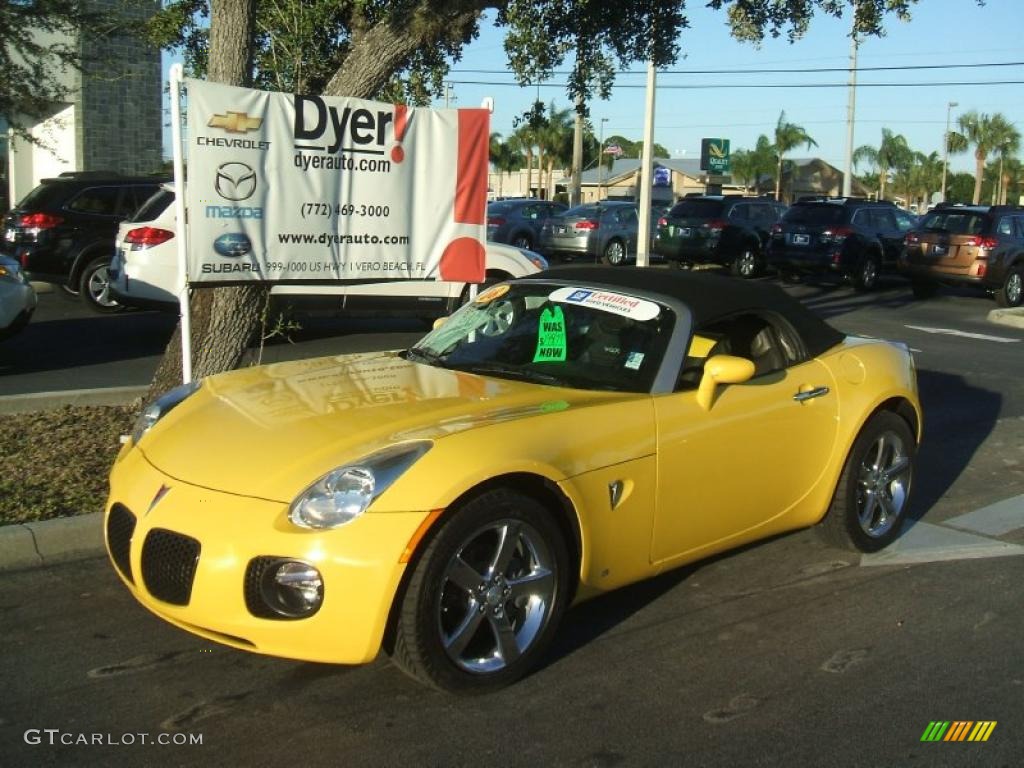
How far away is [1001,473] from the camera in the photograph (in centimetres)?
727

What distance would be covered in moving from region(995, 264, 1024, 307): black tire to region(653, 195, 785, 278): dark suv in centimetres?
572

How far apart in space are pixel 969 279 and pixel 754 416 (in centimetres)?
1571

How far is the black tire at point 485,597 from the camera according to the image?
355 cm

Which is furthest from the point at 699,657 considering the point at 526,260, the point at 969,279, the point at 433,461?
the point at 969,279

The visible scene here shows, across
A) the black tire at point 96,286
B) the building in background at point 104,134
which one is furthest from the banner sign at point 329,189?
the building in background at point 104,134

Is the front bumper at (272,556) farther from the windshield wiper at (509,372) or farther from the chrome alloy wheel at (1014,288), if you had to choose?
the chrome alloy wheel at (1014,288)

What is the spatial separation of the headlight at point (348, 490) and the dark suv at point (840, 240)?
18510 millimetres

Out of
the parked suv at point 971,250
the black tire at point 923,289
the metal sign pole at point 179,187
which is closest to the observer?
the metal sign pole at point 179,187

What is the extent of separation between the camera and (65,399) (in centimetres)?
776

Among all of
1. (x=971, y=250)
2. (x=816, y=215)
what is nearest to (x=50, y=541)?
(x=971, y=250)

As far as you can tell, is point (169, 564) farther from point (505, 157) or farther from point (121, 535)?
point (505, 157)

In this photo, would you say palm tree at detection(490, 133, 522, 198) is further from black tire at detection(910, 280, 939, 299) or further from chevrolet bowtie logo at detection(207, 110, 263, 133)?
chevrolet bowtie logo at detection(207, 110, 263, 133)

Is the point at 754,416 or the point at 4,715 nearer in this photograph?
the point at 4,715

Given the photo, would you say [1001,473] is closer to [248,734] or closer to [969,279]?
[248,734]
